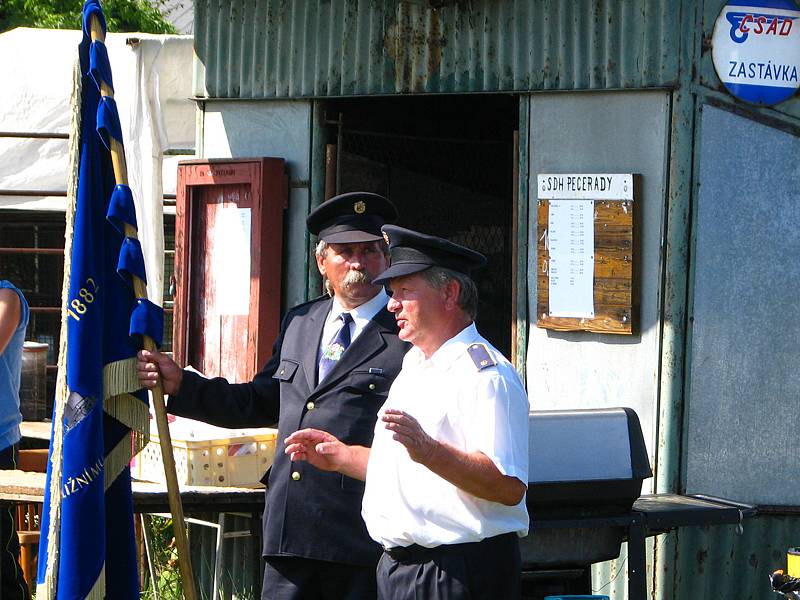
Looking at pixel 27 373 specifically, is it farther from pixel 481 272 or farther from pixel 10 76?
pixel 481 272

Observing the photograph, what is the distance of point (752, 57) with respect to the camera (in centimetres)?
581

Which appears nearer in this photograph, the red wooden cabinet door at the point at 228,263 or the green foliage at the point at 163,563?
the red wooden cabinet door at the point at 228,263

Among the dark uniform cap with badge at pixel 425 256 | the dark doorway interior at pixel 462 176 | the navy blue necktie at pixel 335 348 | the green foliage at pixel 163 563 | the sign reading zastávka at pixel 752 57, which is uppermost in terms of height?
the sign reading zastávka at pixel 752 57

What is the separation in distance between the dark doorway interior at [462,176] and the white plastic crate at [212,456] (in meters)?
2.47

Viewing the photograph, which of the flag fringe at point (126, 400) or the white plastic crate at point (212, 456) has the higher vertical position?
the flag fringe at point (126, 400)

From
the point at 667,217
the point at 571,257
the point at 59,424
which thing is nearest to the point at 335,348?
the point at 59,424

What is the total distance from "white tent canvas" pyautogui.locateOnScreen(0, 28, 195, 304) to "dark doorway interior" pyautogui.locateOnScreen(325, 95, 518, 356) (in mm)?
1241

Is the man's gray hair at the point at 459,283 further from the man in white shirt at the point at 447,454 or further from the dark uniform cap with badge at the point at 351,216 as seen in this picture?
the dark uniform cap with badge at the point at 351,216


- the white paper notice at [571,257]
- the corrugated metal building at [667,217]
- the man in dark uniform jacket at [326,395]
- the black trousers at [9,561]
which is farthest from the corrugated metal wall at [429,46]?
the black trousers at [9,561]

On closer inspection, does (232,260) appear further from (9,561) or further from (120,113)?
(9,561)

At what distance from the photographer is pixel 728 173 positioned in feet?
19.1

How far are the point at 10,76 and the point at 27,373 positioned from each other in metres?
2.20

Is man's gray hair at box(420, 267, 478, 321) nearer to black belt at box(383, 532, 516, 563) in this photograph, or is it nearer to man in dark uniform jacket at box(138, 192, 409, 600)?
black belt at box(383, 532, 516, 563)

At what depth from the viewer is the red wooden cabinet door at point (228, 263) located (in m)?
A: 6.36
